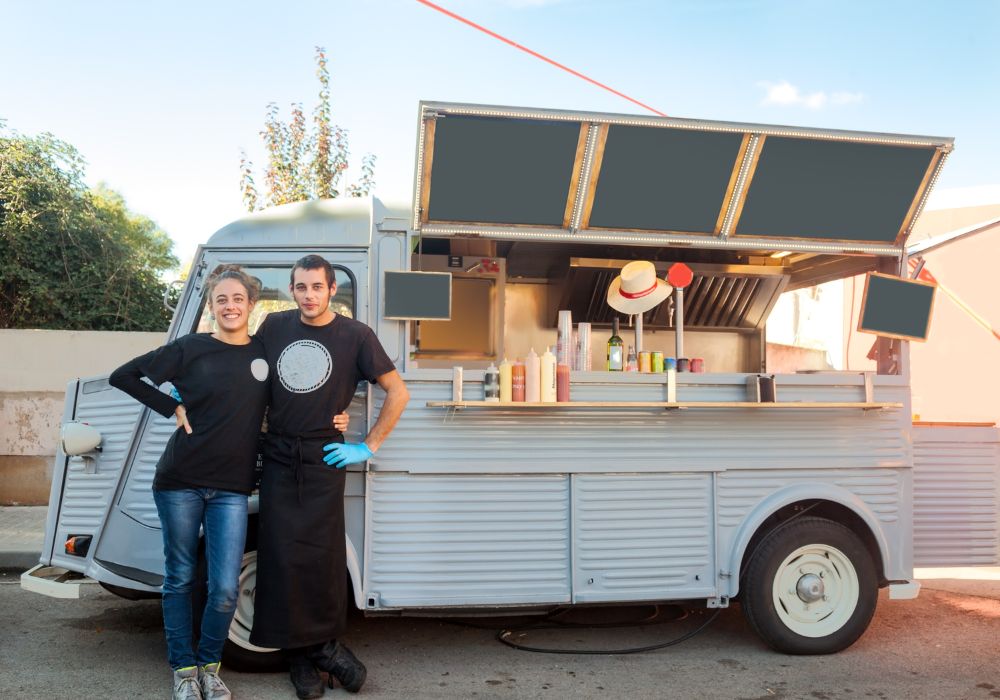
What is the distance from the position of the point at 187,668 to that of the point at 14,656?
5.20 ft

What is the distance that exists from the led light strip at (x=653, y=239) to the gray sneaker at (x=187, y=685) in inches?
99.7

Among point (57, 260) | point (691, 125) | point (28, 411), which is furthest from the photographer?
point (57, 260)

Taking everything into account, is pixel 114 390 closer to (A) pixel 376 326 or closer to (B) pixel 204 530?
(B) pixel 204 530

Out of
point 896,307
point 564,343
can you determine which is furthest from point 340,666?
point 896,307

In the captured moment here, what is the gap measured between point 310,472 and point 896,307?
3637 millimetres

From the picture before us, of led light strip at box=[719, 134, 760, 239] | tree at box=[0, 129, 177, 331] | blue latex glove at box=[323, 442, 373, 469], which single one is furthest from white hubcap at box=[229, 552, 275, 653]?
tree at box=[0, 129, 177, 331]

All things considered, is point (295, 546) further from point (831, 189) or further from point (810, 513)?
point (831, 189)

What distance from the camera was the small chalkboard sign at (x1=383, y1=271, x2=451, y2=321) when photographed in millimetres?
4391

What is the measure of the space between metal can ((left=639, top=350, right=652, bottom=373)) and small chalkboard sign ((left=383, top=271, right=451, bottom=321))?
1.29 m

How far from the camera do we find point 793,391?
15.7 ft

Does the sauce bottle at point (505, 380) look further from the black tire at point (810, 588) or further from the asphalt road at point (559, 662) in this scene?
the black tire at point (810, 588)

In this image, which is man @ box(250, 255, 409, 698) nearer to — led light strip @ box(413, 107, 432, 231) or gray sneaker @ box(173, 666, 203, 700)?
gray sneaker @ box(173, 666, 203, 700)

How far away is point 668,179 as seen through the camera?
15.2 feet

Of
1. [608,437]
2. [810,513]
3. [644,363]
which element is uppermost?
[644,363]
